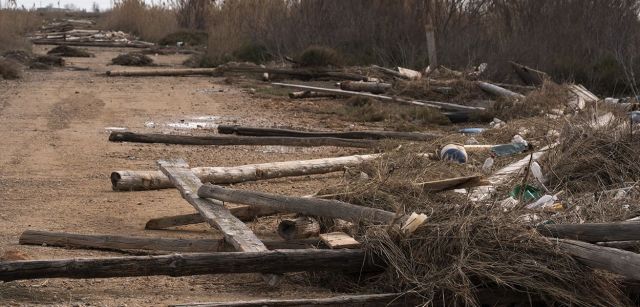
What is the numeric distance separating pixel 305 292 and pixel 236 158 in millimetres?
5201

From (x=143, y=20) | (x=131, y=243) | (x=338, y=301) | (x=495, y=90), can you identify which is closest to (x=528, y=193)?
(x=338, y=301)

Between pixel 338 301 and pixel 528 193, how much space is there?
264 cm

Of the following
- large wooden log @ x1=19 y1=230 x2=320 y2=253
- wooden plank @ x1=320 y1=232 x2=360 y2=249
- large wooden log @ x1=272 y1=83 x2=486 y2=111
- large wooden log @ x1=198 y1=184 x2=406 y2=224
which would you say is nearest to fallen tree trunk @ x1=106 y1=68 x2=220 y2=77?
large wooden log @ x1=272 y1=83 x2=486 y2=111

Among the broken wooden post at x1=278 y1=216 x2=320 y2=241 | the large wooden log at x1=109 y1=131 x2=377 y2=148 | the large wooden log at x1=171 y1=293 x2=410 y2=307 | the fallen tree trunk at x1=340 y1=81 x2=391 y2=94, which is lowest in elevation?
the fallen tree trunk at x1=340 y1=81 x2=391 y2=94

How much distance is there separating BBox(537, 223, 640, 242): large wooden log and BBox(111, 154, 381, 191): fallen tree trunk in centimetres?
354

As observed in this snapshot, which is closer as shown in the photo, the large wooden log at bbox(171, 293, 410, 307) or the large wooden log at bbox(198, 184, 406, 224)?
the large wooden log at bbox(171, 293, 410, 307)

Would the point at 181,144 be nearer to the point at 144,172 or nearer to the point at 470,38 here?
the point at 144,172

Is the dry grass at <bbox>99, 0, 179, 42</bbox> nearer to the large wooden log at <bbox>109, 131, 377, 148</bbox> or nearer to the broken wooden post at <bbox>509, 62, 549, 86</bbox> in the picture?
the broken wooden post at <bbox>509, 62, 549, 86</bbox>

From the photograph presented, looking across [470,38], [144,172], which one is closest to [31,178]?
[144,172]

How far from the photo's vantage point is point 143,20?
4172cm

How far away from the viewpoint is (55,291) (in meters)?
5.22

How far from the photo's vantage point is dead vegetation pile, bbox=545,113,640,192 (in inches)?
294

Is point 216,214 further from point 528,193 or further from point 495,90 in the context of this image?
point 495,90

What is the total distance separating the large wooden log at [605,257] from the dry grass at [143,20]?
111 feet
